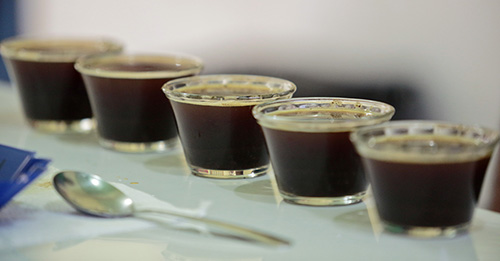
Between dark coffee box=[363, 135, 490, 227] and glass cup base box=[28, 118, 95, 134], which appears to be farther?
glass cup base box=[28, 118, 95, 134]

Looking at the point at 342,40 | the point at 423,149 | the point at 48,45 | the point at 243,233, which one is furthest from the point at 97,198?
the point at 342,40

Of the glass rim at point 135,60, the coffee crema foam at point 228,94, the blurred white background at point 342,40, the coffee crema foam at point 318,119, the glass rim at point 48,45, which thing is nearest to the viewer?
the coffee crema foam at point 318,119

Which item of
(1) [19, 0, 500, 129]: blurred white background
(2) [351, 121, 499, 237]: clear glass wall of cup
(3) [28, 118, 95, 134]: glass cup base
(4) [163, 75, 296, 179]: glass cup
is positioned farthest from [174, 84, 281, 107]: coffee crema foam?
(1) [19, 0, 500, 129]: blurred white background

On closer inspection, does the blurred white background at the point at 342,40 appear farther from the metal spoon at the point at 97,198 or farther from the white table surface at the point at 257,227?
the metal spoon at the point at 97,198

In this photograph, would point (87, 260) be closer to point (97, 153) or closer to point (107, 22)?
point (97, 153)

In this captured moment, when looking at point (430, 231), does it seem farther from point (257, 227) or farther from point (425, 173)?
point (257, 227)

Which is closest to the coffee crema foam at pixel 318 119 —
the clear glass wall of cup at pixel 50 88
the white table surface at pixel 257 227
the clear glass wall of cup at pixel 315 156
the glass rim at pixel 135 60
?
the clear glass wall of cup at pixel 315 156

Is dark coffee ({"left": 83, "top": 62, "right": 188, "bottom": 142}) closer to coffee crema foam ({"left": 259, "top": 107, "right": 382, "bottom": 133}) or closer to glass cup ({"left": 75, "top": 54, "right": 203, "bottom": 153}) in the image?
glass cup ({"left": 75, "top": 54, "right": 203, "bottom": 153})
